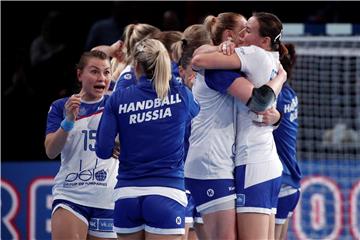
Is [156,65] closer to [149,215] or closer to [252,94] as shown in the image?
[252,94]

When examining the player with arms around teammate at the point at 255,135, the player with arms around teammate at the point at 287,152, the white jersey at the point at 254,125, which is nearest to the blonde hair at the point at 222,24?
the player with arms around teammate at the point at 255,135

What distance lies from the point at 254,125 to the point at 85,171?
4.64ft

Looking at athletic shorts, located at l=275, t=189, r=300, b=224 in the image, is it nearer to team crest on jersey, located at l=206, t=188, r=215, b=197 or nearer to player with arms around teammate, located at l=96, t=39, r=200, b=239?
team crest on jersey, located at l=206, t=188, r=215, b=197

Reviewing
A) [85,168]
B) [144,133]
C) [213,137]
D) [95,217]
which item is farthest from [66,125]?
[213,137]

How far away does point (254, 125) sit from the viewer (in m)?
7.11

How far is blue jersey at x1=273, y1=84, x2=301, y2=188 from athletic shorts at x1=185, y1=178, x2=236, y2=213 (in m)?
1.36

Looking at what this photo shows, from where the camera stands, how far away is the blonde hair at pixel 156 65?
680 cm

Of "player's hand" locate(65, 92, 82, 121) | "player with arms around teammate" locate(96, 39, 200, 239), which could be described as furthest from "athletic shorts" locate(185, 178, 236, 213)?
"player's hand" locate(65, 92, 82, 121)

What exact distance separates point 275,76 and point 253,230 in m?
1.00

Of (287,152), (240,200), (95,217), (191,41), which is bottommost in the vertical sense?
(95,217)

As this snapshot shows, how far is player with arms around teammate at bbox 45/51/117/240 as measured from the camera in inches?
307

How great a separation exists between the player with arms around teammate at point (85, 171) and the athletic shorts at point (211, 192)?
2.86 feet

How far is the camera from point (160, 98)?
268 inches

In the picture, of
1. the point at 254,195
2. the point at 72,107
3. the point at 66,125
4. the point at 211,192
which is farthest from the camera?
the point at 66,125
